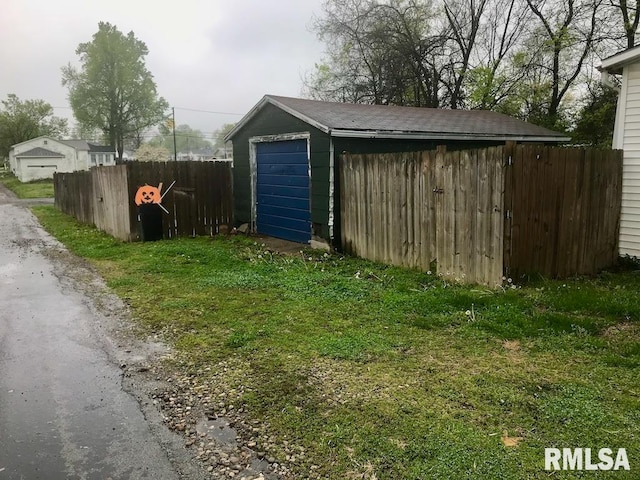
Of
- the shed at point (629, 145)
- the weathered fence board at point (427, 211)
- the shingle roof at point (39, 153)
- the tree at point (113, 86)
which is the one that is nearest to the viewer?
the weathered fence board at point (427, 211)

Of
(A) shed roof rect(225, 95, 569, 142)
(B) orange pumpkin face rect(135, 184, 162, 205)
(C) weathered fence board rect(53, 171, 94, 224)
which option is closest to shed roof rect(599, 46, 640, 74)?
(A) shed roof rect(225, 95, 569, 142)

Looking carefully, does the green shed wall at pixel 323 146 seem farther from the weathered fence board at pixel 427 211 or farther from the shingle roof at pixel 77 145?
the shingle roof at pixel 77 145

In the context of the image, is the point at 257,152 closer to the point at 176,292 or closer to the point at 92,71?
the point at 176,292

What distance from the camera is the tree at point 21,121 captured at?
187 feet

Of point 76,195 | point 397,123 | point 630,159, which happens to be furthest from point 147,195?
point 630,159

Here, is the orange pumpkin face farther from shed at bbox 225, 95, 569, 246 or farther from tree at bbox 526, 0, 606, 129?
tree at bbox 526, 0, 606, 129

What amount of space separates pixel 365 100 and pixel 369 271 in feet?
58.7

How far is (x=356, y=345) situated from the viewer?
4574 millimetres

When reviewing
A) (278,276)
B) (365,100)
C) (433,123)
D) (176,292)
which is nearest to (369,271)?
(278,276)

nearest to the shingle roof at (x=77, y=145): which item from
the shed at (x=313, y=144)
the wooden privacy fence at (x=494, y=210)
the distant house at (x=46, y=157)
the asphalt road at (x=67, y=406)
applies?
the distant house at (x=46, y=157)

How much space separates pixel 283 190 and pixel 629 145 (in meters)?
6.58

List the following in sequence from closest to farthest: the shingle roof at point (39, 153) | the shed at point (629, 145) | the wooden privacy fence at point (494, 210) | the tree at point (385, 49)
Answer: the wooden privacy fence at point (494, 210)
the shed at point (629, 145)
the tree at point (385, 49)
the shingle roof at point (39, 153)

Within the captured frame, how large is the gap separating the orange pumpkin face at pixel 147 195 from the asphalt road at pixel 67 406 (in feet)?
14.8

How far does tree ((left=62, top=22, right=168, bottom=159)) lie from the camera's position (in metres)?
50.8
